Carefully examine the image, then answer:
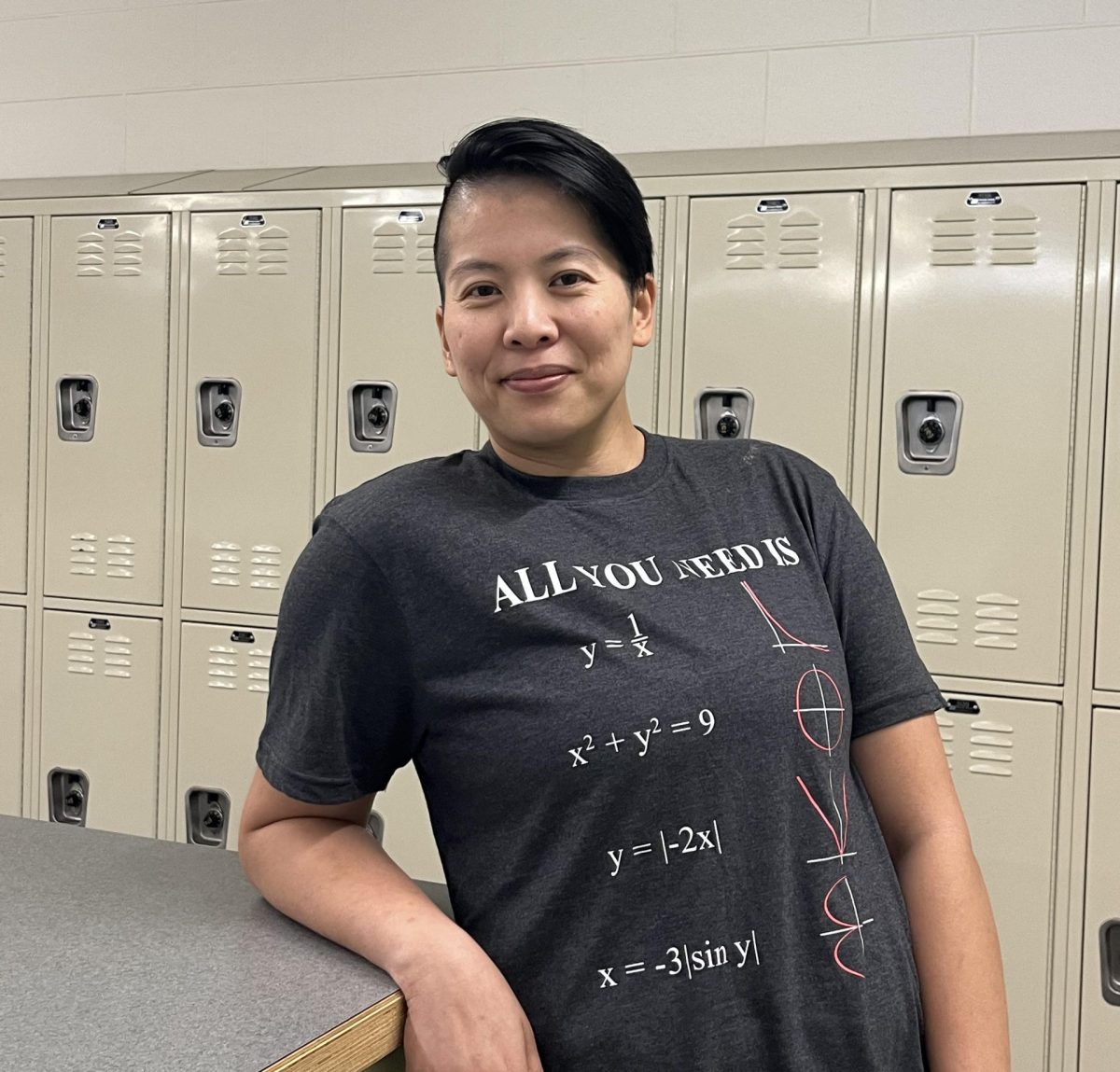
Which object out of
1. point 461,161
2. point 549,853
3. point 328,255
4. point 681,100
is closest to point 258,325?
point 328,255

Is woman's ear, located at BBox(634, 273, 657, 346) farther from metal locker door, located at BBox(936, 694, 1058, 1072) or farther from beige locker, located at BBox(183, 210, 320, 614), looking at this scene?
beige locker, located at BBox(183, 210, 320, 614)

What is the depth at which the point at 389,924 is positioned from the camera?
104cm

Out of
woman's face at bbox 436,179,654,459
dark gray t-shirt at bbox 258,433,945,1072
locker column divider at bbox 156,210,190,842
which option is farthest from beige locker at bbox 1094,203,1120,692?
locker column divider at bbox 156,210,190,842

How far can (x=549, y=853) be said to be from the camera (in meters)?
1.05

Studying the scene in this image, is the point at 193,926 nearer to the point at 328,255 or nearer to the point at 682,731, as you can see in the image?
the point at 682,731

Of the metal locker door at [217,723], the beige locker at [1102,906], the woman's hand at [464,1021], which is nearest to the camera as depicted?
the woman's hand at [464,1021]

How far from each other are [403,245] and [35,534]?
1.37 meters

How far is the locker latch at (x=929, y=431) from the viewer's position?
2.73m

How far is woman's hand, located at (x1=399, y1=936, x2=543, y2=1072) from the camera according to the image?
98cm

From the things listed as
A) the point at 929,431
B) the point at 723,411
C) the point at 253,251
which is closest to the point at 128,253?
the point at 253,251

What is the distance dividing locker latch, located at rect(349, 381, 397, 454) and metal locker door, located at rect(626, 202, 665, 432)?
62cm

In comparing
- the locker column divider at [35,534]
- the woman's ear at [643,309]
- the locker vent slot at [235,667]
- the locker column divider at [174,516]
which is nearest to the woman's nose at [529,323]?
the woman's ear at [643,309]

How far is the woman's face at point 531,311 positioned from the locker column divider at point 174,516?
7.94 feet

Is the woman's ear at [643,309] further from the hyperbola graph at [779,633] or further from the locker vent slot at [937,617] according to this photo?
the locker vent slot at [937,617]
